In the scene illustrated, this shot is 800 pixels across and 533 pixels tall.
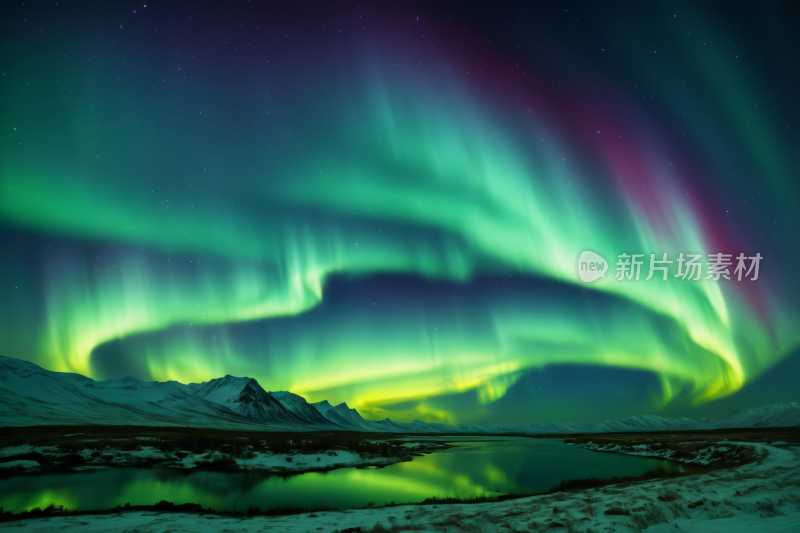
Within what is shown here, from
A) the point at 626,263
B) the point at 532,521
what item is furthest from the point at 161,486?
the point at 626,263

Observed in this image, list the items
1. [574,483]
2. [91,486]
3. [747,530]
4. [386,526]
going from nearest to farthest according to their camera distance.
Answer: [747,530] < [386,526] < [91,486] < [574,483]

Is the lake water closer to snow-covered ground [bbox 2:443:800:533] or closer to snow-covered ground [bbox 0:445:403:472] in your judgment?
snow-covered ground [bbox 0:445:403:472]

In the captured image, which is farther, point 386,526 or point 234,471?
point 234,471

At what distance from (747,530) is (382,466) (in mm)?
40799

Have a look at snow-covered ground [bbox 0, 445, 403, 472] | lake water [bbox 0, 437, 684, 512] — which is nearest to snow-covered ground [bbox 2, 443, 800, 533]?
lake water [bbox 0, 437, 684, 512]

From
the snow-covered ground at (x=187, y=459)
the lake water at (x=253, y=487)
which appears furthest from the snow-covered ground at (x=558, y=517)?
the snow-covered ground at (x=187, y=459)

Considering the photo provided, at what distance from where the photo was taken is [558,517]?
61.1 ft

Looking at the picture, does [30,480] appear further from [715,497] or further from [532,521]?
[715,497]

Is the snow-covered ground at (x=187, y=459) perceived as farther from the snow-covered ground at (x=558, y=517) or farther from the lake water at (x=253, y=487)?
the snow-covered ground at (x=558, y=517)

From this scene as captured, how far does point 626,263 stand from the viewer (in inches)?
1849

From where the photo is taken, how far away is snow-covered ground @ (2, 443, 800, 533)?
1709 centimetres

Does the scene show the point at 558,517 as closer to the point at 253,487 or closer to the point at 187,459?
the point at 253,487

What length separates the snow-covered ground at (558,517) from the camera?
17.1 m

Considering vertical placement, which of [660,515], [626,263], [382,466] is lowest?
[382,466]
